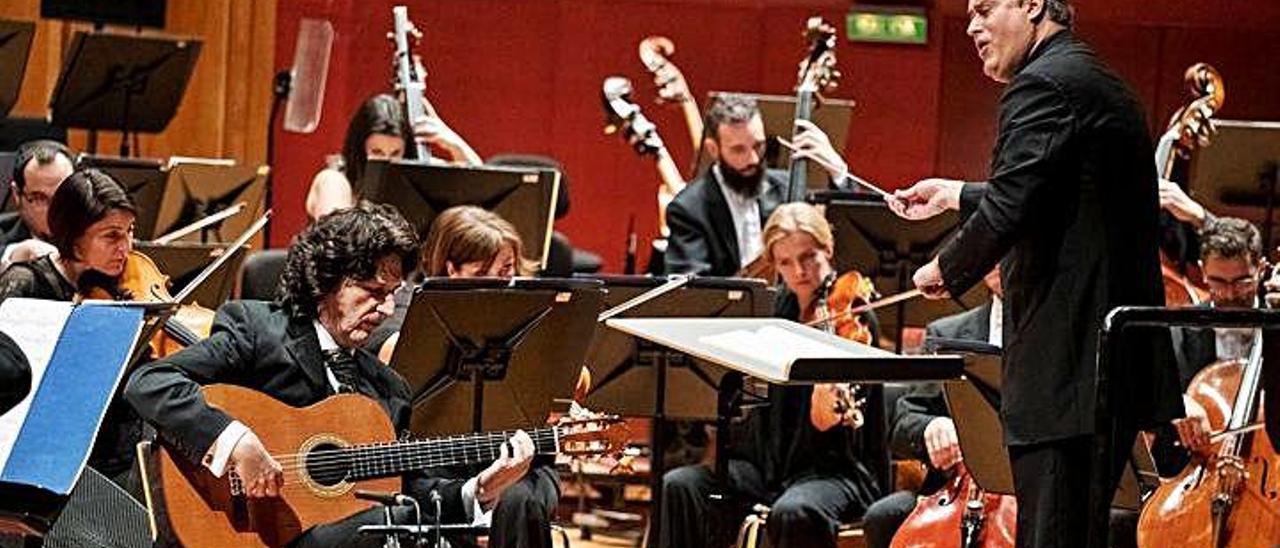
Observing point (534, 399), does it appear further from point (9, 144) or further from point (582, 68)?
point (582, 68)

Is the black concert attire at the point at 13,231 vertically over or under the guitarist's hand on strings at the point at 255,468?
over

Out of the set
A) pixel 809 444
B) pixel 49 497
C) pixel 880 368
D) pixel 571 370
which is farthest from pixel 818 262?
pixel 49 497

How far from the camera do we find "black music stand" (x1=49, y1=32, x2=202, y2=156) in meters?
7.93

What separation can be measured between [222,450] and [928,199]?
1372mm

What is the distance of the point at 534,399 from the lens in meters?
4.50

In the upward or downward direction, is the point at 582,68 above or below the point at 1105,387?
above

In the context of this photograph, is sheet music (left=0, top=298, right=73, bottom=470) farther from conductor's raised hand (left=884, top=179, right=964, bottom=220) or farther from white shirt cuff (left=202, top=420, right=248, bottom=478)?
conductor's raised hand (left=884, top=179, right=964, bottom=220)

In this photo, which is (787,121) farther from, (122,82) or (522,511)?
(522,511)

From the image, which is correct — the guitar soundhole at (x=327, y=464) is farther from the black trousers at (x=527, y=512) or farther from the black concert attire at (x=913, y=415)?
the black concert attire at (x=913, y=415)

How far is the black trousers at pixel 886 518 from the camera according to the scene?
5168 mm

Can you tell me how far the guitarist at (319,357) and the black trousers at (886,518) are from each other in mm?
1184

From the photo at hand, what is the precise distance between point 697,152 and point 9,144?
2.76 meters

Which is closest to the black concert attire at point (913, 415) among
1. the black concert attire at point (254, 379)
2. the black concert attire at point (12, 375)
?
the black concert attire at point (254, 379)

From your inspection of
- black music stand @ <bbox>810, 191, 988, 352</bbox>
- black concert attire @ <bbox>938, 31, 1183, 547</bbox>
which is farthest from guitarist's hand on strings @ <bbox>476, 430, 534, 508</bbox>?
black music stand @ <bbox>810, 191, 988, 352</bbox>
